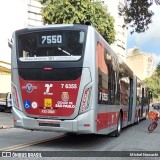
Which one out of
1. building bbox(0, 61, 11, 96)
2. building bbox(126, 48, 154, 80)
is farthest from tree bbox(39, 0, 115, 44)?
building bbox(126, 48, 154, 80)

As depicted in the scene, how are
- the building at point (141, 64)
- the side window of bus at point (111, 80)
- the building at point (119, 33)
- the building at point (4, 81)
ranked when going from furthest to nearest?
the building at point (141, 64) → the building at point (119, 33) → the building at point (4, 81) → the side window of bus at point (111, 80)

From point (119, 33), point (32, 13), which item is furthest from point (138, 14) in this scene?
point (119, 33)

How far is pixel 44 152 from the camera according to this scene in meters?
9.91

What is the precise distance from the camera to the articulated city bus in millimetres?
10609

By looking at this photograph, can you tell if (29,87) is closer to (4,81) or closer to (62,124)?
(62,124)

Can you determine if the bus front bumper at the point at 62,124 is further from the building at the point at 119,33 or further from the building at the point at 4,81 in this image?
the building at the point at 119,33

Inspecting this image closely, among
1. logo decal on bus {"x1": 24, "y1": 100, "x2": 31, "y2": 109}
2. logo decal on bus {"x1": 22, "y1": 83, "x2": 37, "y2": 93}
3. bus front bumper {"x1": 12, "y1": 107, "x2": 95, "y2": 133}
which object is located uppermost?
logo decal on bus {"x1": 22, "y1": 83, "x2": 37, "y2": 93}

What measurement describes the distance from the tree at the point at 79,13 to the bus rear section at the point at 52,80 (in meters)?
19.3

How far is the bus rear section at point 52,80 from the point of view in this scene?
34.8 ft

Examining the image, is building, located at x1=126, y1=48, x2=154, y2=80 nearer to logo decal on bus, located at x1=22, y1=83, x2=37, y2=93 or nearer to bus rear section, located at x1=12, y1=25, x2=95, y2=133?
bus rear section, located at x1=12, y1=25, x2=95, y2=133

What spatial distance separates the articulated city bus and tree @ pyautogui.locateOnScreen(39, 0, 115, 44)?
1927cm

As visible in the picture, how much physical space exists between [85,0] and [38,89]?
2127 centimetres

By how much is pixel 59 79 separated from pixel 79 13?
20.1 m

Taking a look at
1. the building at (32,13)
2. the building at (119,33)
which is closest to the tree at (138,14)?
the building at (32,13)
